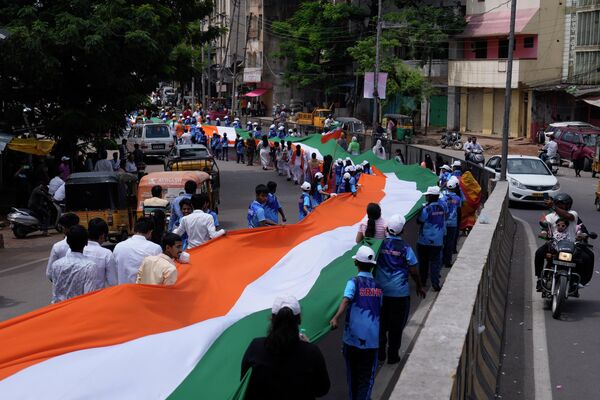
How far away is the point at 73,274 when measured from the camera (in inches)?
346

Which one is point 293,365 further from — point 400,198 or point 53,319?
point 400,198

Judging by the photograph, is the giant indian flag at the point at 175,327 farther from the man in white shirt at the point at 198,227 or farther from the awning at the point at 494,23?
the awning at the point at 494,23

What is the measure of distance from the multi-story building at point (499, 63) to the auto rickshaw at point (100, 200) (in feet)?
116

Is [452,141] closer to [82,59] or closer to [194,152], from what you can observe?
[194,152]

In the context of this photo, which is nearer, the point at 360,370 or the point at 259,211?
the point at 360,370

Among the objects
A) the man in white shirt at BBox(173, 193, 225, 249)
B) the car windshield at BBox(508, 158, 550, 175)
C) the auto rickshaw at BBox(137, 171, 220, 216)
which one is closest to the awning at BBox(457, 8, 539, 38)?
the car windshield at BBox(508, 158, 550, 175)

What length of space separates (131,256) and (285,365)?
4.30m

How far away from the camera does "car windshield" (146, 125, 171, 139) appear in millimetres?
39719

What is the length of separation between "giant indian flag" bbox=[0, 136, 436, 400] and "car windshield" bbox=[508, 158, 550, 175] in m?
17.0

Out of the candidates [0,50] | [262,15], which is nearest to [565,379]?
[0,50]

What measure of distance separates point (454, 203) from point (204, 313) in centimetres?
765

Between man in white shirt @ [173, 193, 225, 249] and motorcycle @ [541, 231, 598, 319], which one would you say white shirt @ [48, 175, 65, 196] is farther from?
motorcycle @ [541, 231, 598, 319]

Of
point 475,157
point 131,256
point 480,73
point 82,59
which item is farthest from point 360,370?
point 480,73

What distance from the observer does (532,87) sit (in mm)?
49688
